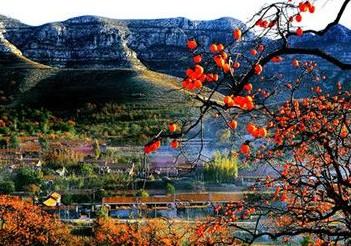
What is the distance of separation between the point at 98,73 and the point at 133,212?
5210cm

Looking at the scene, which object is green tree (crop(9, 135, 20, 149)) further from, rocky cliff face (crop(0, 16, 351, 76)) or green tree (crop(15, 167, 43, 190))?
rocky cliff face (crop(0, 16, 351, 76))

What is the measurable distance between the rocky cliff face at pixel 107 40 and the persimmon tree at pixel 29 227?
200 feet

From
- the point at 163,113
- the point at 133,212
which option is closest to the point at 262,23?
the point at 133,212

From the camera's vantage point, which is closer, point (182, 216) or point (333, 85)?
point (182, 216)

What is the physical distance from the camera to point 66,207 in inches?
1168

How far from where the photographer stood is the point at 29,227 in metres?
25.5

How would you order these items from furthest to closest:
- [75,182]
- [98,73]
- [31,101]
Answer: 1. [98,73]
2. [31,101]
3. [75,182]

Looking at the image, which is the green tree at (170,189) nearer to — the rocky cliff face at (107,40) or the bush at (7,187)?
the bush at (7,187)

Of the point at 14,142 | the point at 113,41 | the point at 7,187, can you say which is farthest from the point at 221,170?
the point at 113,41

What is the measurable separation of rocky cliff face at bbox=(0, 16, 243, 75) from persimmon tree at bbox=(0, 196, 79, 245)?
60847 mm

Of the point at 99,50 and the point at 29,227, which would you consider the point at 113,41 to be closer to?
the point at 99,50

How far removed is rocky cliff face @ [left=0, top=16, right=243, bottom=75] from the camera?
91.9 m

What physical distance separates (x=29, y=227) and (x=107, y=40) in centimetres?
7154

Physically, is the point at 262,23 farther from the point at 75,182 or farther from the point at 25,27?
the point at 25,27
